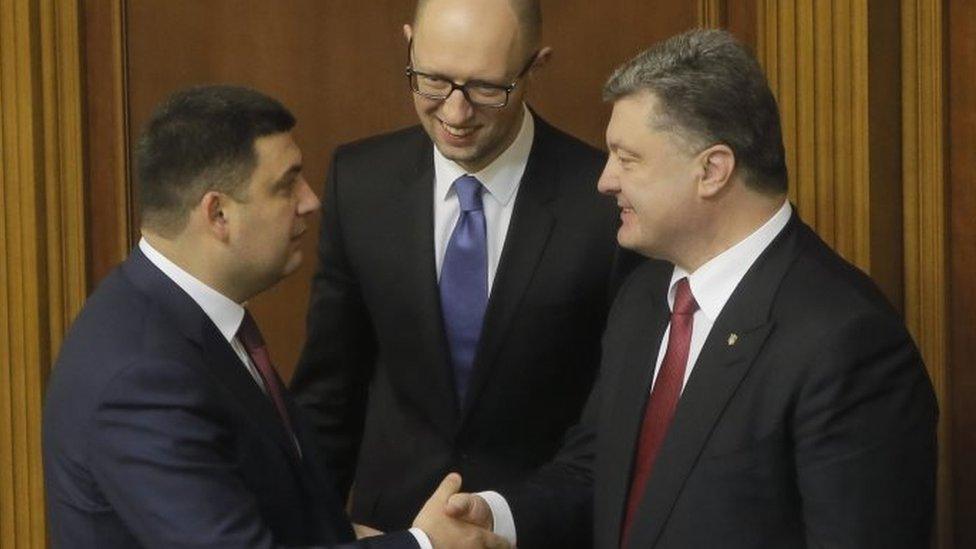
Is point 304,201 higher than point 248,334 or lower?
higher

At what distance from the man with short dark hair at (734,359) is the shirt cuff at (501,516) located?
4.1 inches

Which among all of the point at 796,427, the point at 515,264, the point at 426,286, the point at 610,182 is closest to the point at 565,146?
the point at 515,264

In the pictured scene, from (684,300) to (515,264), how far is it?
52 cm

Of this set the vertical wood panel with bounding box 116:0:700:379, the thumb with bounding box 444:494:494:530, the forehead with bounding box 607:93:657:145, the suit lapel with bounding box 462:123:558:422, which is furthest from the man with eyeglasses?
the vertical wood panel with bounding box 116:0:700:379

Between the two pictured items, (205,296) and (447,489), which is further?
(447,489)

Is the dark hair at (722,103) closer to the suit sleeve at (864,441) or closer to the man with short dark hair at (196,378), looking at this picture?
the suit sleeve at (864,441)

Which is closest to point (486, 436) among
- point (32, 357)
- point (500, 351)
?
point (500, 351)

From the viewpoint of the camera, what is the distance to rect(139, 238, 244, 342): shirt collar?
2.71 m

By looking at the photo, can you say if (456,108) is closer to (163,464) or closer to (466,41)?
(466,41)

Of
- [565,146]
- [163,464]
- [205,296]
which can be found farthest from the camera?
[565,146]

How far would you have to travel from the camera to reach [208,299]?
273 cm

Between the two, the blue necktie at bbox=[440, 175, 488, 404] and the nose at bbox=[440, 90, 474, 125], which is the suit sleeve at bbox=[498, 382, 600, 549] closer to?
the blue necktie at bbox=[440, 175, 488, 404]

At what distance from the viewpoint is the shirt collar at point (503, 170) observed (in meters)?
3.32

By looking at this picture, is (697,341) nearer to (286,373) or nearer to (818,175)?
(818,175)
